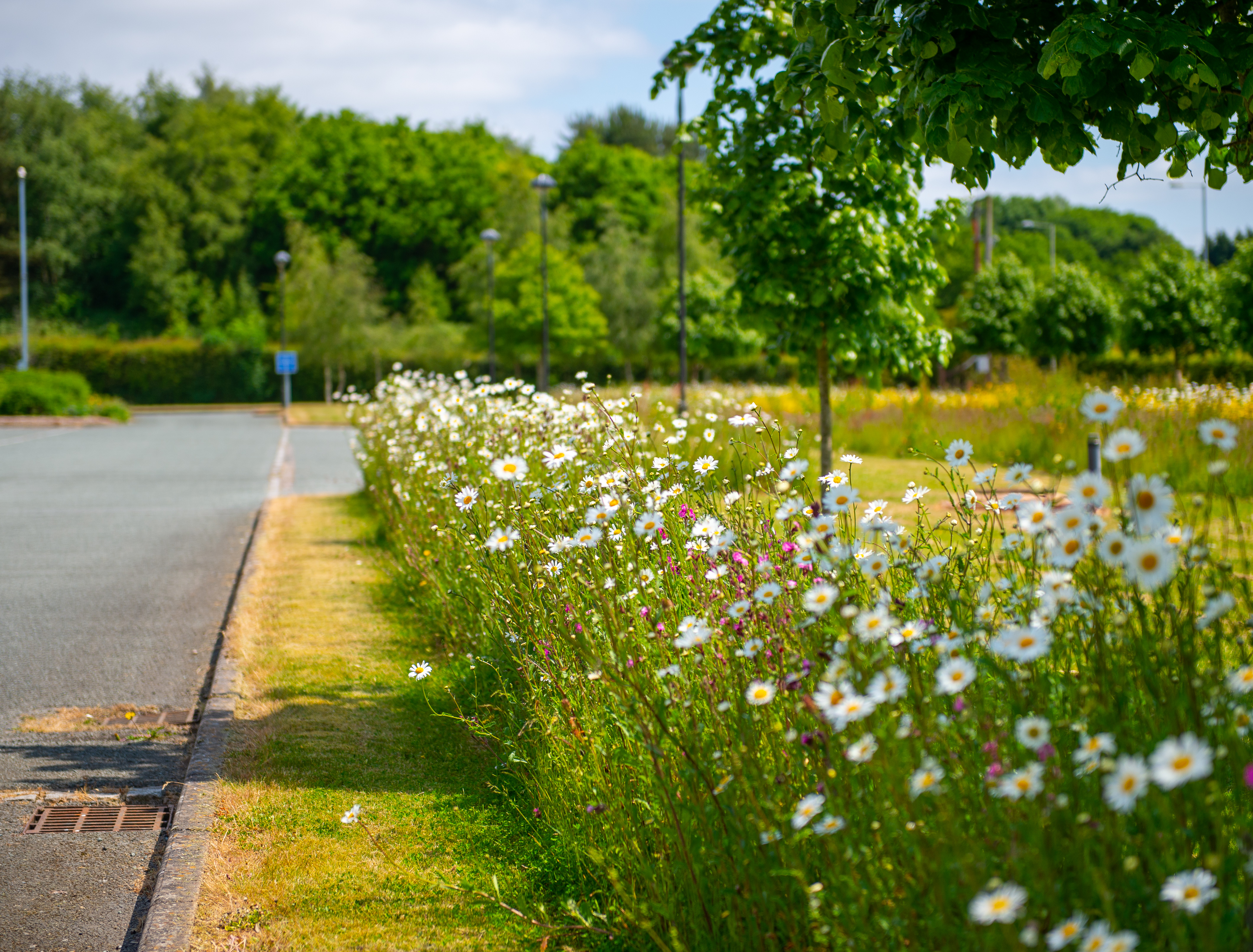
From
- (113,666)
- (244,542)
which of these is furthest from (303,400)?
(113,666)

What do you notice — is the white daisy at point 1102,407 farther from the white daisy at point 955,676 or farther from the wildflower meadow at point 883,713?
the white daisy at point 955,676

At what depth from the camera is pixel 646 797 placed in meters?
3.03

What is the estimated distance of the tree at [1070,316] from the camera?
3534 centimetres

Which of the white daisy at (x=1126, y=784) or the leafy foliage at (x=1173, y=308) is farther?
the leafy foliage at (x=1173, y=308)

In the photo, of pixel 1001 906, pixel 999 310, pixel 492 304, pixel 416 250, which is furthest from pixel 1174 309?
pixel 416 250

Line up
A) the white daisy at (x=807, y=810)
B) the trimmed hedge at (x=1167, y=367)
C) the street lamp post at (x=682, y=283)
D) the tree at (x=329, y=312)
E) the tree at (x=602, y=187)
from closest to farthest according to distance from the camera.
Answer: the white daisy at (x=807, y=810) → the street lamp post at (x=682, y=283) → the trimmed hedge at (x=1167, y=367) → the tree at (x=329, y=312) → the tree at (x=602, y=187)

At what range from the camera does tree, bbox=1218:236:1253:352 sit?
89.2 ft

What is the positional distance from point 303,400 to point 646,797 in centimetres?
5134

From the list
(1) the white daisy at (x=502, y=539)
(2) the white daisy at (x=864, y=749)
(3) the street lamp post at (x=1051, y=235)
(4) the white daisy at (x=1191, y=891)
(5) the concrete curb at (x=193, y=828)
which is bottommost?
(5) the concrete curb at (x=193, y=828)

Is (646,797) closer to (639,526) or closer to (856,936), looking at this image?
(639,526)

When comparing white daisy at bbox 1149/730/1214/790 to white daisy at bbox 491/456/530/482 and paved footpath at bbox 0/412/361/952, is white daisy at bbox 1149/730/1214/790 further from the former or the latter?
paved footpath at bbox 0/412/361/952

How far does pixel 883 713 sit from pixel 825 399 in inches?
265

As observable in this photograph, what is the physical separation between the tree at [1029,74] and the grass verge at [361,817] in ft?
9.30

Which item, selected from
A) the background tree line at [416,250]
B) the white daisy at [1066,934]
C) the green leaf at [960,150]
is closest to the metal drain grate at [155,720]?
the green leaf at [960,150]
